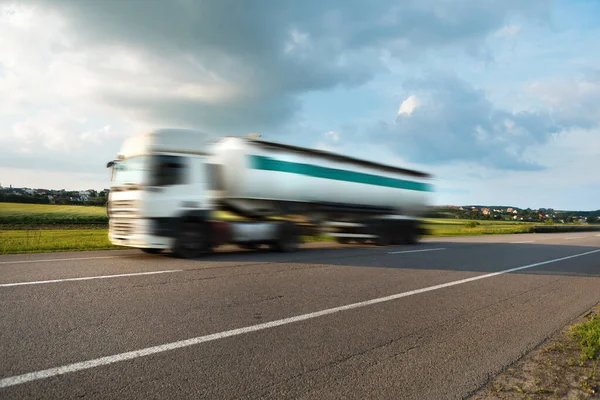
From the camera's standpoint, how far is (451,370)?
4.01 metres

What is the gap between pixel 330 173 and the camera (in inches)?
619

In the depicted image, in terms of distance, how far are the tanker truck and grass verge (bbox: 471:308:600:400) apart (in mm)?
8121

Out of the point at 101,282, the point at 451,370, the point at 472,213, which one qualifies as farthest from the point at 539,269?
the point at 472,213

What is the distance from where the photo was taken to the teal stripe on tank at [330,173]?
13.1 meters

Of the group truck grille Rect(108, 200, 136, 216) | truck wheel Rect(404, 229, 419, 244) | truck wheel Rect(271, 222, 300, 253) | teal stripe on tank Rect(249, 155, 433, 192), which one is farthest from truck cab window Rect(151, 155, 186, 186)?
truck wheel Rect(404, 229, 419, 244)

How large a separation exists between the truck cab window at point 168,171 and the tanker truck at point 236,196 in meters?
0.02

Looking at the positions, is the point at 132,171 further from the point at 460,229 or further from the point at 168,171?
the point at 460,229

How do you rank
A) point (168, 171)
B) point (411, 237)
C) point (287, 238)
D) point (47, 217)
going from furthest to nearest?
point (47, 217) → point (411, 237) → point (287, 238) → point (168, 171)

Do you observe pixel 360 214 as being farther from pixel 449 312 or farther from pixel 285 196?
pixel 449 312

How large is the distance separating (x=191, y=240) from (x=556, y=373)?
848 centimetres

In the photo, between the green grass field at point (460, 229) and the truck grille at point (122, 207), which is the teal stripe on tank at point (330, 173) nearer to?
the green grass field at point (460, 229)

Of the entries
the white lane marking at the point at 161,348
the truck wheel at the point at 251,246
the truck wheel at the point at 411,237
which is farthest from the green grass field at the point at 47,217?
the white lane marking at the point at 161,348

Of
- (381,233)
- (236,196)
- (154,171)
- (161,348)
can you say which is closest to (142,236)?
(154,171)

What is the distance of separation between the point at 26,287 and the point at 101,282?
1028 mm
